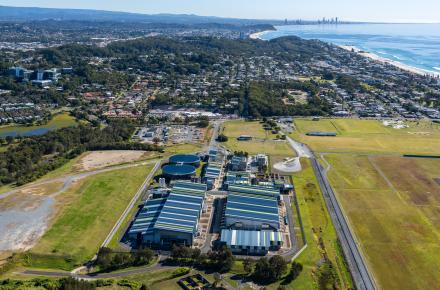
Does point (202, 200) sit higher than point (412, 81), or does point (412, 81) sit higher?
point (412, 81)

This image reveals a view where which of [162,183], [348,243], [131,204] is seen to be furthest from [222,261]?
[162,183]

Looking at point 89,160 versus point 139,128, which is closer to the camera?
point 89,160

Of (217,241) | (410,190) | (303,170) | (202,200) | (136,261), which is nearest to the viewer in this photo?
(136,261)

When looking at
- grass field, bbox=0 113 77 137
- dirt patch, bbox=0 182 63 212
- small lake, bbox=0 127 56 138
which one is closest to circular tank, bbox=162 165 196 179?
dirt patch, bbox=0 182 63 212

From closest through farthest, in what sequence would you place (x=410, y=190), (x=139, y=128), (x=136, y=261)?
1. (x=136, y=261)
2. (x=410, y=190)
3. (x=139, y=128)

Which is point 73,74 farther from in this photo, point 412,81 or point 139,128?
point 412,81

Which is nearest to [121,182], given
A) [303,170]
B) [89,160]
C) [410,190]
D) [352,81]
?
[89,160]

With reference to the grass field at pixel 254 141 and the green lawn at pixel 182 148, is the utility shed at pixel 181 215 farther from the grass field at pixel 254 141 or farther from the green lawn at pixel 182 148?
the grass field at pixel 254 141

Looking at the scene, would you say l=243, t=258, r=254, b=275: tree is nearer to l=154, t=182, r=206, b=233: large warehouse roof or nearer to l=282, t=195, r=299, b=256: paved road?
l=282, t=195, r=299, b=256: paved road
